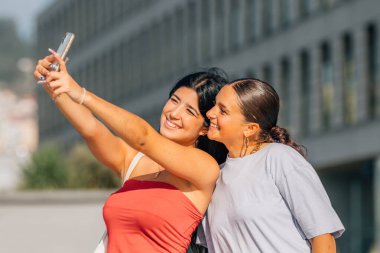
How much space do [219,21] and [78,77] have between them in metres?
22.5

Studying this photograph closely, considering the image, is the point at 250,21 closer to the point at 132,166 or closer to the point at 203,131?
the point at 132,166

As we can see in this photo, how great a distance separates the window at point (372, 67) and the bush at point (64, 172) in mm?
17236

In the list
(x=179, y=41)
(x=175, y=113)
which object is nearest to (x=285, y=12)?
(x=179, y=41)

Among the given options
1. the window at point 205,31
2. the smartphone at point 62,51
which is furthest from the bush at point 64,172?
the window at point 205,31

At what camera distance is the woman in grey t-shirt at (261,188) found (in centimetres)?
561

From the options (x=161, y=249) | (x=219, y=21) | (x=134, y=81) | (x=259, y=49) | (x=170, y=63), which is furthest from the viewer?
(x=134, y=81)

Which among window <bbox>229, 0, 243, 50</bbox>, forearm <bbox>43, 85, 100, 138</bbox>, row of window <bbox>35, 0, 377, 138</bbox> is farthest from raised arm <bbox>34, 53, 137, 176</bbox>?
window <bbox>229, 0, 243, 50</bbox>

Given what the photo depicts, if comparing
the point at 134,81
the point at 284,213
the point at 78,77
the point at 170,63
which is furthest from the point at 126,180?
the point at 78,77

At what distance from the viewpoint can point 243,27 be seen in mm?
48250

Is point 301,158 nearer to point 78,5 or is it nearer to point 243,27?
point 243,27

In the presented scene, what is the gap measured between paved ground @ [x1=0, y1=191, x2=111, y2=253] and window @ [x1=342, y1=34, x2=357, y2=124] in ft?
69.1

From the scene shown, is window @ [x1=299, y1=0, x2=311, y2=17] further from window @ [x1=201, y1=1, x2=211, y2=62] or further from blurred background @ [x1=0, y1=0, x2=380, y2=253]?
window @ [x1=201, y1=1, x2=211, y2=62]

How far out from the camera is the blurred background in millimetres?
19156

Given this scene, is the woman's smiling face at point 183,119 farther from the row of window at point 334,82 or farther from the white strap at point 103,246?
the row of window at point 334,82
